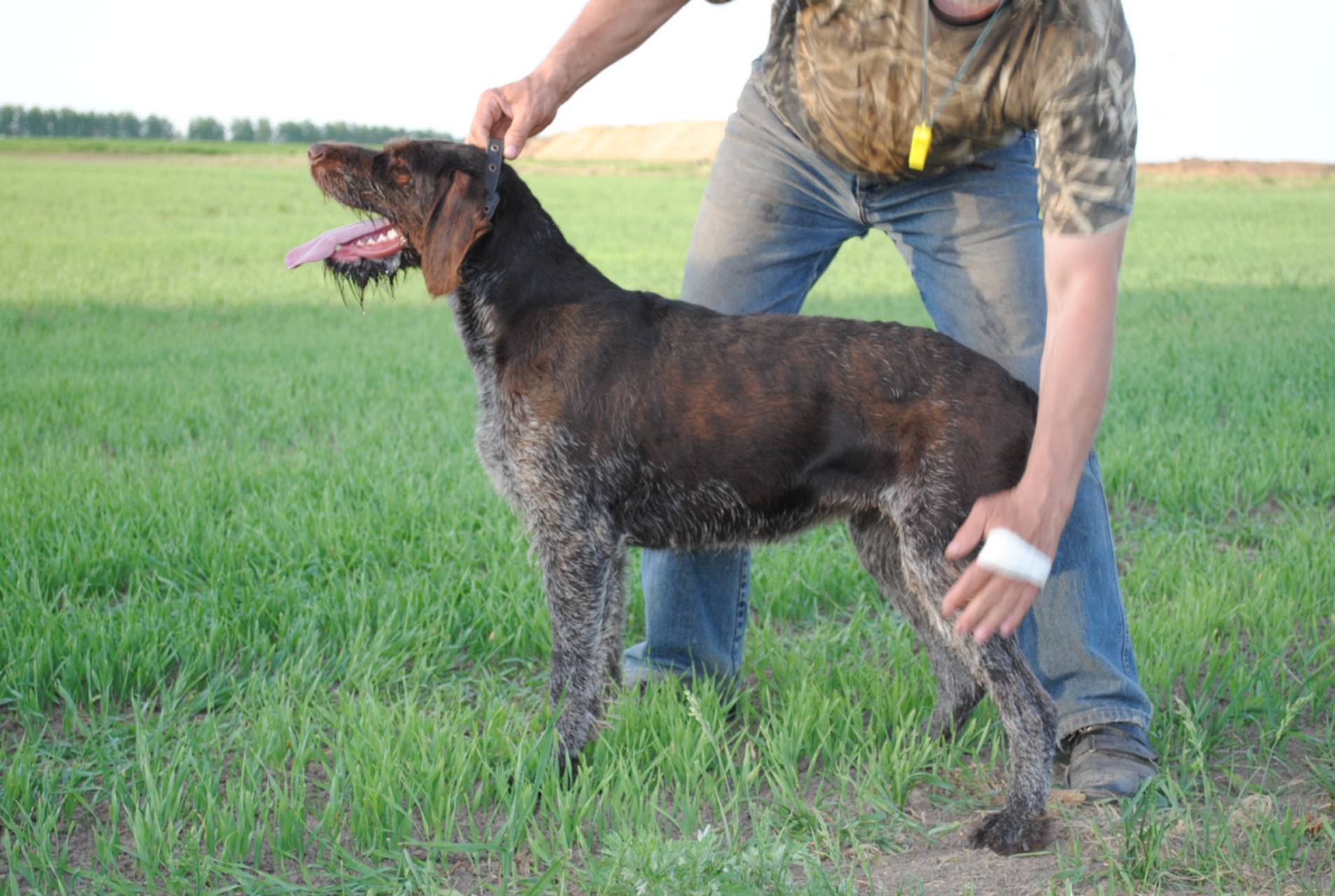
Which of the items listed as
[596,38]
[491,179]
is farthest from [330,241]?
[596,38]

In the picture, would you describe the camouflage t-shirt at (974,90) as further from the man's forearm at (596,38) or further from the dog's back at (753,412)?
the dog's back at (753,412)

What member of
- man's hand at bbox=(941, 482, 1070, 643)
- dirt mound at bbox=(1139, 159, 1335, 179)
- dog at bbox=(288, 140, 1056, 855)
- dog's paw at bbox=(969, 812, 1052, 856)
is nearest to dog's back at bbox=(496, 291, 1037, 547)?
dog at bbox=(288, 140, 1056, 855)

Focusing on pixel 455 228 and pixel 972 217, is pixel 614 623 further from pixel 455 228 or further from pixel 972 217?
pixel 972 217

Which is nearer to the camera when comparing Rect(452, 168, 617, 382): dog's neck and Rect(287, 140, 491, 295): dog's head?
Rect(287, 140, 491, 295): dog's head

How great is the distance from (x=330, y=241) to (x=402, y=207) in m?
0.28

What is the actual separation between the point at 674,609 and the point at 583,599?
0.69m

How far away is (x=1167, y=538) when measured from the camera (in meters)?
5.93

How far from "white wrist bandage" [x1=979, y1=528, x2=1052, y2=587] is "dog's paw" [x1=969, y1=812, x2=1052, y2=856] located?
2.91 feet

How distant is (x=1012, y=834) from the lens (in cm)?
337

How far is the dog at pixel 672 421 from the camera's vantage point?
11.5ft

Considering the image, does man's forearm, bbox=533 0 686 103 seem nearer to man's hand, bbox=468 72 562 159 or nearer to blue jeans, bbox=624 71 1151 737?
man's hand, bbox=468 72 562 159

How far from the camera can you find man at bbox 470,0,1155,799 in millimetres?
3059

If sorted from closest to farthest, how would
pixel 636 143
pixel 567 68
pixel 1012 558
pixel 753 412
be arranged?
1. pixel 1012 558
2. pixel 753 412
3. pixel 567 68
4. pixel 636 143

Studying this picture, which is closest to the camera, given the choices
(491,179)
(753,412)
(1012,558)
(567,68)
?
(1012,558)
